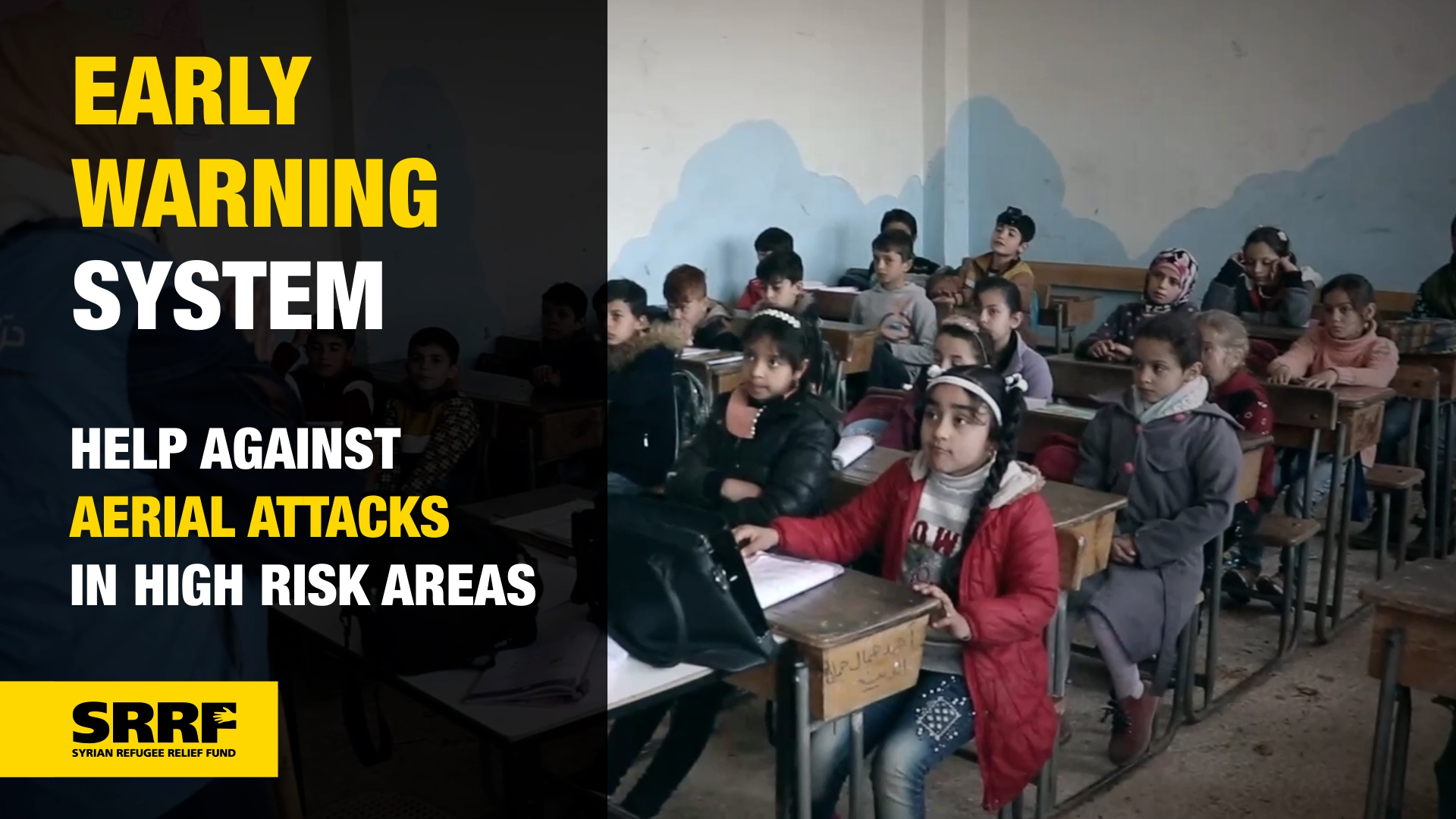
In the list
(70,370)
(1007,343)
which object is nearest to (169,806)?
(70,370)

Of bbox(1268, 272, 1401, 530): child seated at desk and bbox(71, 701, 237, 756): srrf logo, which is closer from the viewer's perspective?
bbox(71, 701, 237, 756): srrf logo

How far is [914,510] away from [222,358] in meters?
1.36

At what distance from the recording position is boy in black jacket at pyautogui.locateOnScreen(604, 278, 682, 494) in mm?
3736

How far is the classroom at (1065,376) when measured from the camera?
2.18 meters

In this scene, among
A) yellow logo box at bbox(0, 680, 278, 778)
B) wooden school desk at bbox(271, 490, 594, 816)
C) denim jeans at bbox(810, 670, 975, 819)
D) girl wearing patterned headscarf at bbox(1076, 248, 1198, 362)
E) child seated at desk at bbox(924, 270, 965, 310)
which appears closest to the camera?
yellow logo box at bbox(0, 680, 278, 778)

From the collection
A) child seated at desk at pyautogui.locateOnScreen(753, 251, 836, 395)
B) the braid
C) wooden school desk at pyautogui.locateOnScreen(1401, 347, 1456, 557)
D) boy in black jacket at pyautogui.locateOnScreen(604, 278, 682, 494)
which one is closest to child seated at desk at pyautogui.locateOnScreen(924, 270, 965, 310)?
child seated at desk at pyautogui.locateOnScreen(753, 251, 836, 395)

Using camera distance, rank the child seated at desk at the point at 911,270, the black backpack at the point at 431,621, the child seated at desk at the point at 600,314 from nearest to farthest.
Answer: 1. the black backpack at the point at 431,621
2. the child seated at desk at the point at 600,314
3. the child seated at desk at the point at 911,270

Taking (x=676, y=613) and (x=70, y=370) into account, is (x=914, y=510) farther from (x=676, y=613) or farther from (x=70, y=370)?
(x=70, y=370)

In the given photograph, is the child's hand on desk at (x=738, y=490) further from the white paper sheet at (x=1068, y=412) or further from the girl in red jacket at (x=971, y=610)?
the white paper sheet at (x=1068, y=412)

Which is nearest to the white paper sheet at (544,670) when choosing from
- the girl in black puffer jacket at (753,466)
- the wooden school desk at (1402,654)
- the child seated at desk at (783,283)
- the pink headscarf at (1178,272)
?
Result: the girl in black puffer jacket at (753,466)

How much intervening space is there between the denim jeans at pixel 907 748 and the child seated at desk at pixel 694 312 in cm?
292

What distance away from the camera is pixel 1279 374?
3.74 meters

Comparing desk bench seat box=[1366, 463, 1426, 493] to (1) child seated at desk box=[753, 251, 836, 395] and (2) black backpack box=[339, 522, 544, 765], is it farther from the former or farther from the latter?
(2) black backpack box=[339, 522, 544, 765]

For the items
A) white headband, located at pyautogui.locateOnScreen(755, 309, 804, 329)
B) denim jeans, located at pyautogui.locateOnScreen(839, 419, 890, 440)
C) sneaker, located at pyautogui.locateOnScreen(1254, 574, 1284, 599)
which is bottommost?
sneaker, located at pyautogui.locateOnScreen(1254, 574, 1284, 599)
